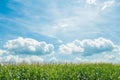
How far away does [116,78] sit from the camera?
1006 inches

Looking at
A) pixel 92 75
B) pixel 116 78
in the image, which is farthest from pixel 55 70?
pixel 116 78

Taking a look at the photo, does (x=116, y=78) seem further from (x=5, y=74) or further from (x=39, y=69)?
(x=5, y=74)

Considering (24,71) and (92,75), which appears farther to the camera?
(92,75)

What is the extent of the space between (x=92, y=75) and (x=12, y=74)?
19.3ft

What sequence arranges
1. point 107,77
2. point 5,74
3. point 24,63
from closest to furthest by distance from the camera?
point 5,74 → point 107,77 → point 24,63

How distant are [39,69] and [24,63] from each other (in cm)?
391

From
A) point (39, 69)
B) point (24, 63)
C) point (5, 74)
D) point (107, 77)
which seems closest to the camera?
point (5, 74)

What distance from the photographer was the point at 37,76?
74.0 ft

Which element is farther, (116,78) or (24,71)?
(116,78)

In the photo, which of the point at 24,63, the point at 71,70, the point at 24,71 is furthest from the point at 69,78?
the point at 24,63

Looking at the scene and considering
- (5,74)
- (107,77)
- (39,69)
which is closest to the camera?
(5,74)

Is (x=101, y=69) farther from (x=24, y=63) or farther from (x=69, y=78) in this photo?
(x=24, y=63)

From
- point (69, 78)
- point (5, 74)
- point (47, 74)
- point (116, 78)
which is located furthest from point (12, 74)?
point (116, 78)

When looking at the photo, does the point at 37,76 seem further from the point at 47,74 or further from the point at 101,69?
the point at 101,69
